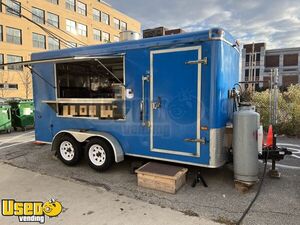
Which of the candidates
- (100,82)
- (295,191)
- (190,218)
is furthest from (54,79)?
(295,191)

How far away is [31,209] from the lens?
11.8 feet

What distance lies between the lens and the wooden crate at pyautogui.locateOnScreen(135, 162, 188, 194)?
3963 millimetres

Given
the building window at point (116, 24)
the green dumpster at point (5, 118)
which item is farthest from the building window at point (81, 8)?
the green dumpster at point (5, 118)

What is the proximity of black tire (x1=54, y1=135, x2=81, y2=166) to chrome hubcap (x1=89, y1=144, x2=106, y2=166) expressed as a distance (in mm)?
444

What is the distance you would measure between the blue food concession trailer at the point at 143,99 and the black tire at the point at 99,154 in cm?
2

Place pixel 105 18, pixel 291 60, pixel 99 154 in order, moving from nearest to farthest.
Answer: pixel 99 154 → pixel 105 18 → pixel 291 60

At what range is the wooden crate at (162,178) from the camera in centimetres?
396

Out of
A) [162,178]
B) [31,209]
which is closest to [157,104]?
[162,178]

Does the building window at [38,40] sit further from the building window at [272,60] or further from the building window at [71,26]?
the building window at [272,60]

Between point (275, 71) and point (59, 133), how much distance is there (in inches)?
202

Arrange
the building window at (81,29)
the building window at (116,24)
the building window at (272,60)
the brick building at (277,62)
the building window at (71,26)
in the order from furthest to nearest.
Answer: the building window at (272,60)
the brick building at (277,62)
the building window at (116,24)
the building window at (81,29)
the building window at (71,26)

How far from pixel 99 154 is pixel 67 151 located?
1012 millimetres

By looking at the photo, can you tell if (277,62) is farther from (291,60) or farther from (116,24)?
(116,24)

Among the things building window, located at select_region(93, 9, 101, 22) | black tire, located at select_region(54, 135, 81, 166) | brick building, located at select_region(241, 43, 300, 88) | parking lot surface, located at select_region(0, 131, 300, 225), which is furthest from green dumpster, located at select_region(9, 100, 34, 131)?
brick building, located at select_region(241, 43, 300, 88)
